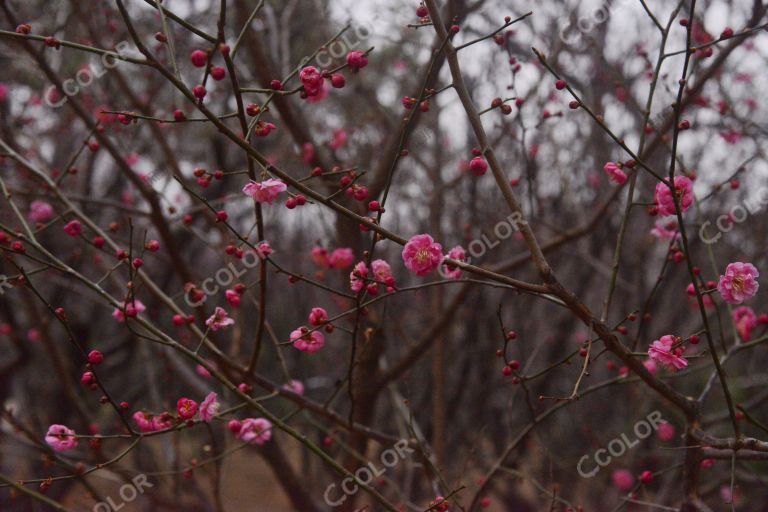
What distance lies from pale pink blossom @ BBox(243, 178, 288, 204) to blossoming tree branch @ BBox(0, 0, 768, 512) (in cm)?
39

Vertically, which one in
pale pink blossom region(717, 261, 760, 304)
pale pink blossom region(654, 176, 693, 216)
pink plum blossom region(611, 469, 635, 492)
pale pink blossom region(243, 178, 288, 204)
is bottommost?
pink plum blossom region(611, 469, 635, 492)

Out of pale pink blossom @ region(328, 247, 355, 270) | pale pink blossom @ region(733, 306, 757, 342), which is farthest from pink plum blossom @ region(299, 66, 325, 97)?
pale pink blossom @ region(733, 306, 757, 342)

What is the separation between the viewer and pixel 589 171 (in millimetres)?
6270

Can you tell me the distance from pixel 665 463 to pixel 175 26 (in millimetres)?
5624

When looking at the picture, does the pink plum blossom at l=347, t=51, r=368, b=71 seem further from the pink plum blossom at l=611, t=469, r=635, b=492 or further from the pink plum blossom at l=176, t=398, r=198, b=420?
the pink plum blossom at l=611, t=469, r=635, b=492

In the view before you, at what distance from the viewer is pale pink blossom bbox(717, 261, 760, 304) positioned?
200cm

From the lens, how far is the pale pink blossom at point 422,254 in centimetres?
187

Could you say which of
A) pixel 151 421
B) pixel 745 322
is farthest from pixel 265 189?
pixel 745 322

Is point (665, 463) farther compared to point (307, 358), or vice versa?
point (307, 358)

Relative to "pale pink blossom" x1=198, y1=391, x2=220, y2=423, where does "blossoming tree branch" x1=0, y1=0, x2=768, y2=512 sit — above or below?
above

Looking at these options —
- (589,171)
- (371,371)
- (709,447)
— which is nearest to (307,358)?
(589,171)

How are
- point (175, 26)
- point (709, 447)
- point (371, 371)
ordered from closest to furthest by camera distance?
point (709, 447) → point (371, 371) → point (175, 26)

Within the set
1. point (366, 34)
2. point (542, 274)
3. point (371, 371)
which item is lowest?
point (542, 274)

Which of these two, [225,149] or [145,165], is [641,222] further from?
[145,165]
